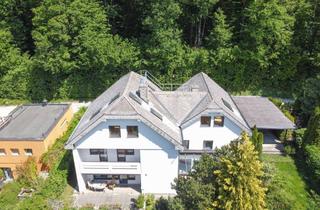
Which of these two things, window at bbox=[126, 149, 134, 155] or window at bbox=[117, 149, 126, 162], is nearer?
window at bbox=[126, 149, 134, 155]

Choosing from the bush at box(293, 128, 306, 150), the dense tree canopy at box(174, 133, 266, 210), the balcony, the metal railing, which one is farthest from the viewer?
the metal railing

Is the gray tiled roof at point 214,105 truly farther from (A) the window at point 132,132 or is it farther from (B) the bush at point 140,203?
(B) the bush at point 140,203

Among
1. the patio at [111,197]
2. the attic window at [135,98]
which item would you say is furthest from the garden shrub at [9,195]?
the attic window at [135,98]

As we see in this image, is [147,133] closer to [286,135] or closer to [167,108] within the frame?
[167,108]

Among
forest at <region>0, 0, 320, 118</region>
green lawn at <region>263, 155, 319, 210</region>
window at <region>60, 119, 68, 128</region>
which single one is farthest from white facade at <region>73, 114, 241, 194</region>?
forest at <region>0, 0, 320, 118</region>

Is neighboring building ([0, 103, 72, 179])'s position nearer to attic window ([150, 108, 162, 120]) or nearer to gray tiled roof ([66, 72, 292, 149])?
gray tiled roof ([66, 72, 292, 149])

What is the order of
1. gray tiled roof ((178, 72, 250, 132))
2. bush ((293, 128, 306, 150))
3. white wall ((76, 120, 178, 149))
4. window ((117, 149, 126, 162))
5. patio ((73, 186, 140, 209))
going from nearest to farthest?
white wall ((76, 120, 178, 149))
patio ((73, 186, 140, 209))
window ((117, 149, 126, 162))
gray tiled roof ((178, 72, 250, 132))
bush ((293, 128, 306, 150))

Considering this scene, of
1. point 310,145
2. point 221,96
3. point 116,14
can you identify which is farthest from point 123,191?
point 116,14
